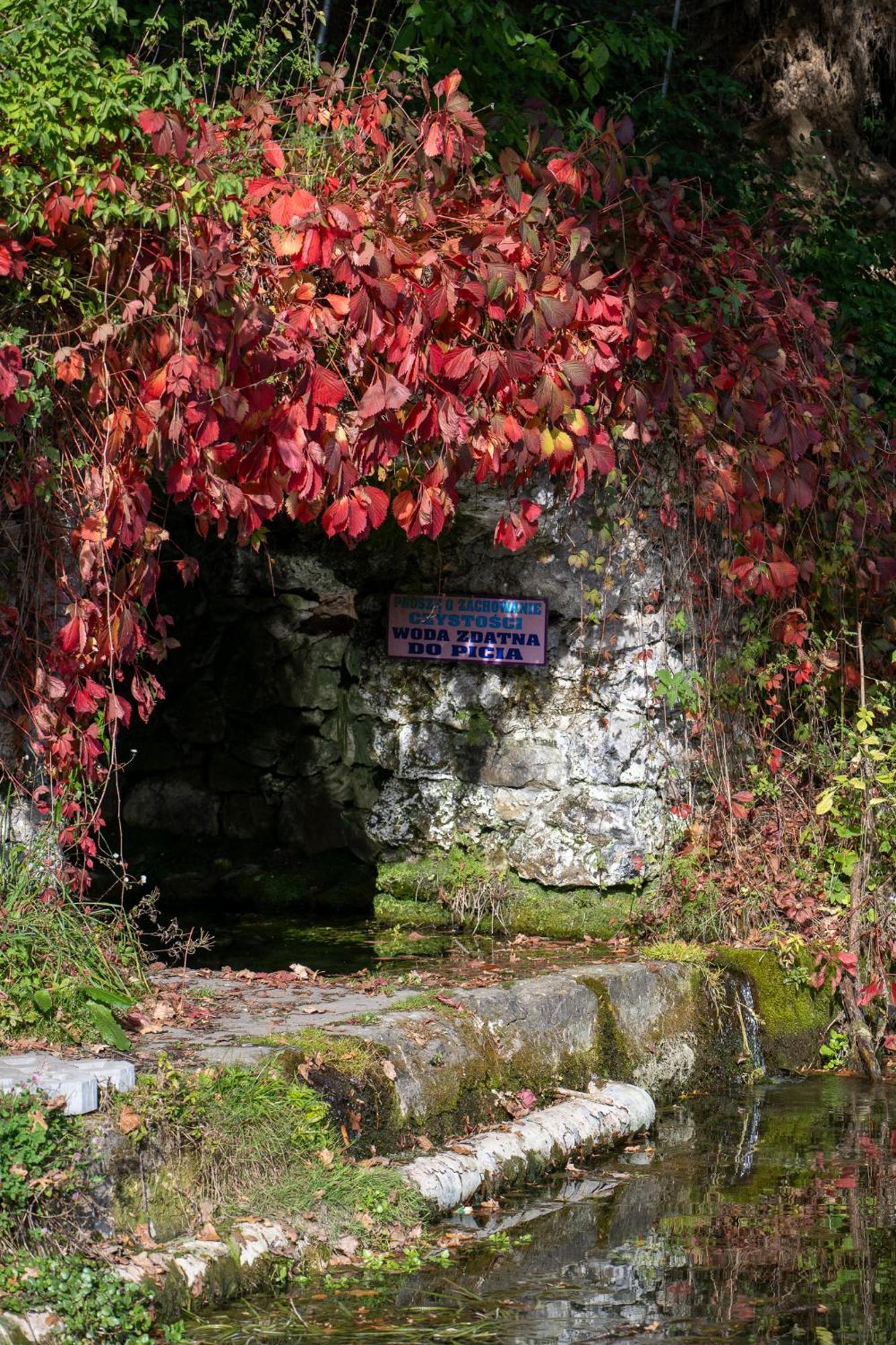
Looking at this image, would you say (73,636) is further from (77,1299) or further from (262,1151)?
(77,1299)

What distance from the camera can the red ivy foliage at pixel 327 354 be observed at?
16.4 ft

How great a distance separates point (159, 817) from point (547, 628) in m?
3.39

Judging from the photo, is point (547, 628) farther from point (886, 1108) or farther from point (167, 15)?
point (167, 15)

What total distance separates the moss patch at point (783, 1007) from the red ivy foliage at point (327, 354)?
6.84 feet

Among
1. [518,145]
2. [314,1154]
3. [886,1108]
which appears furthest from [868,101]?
[314,1154]

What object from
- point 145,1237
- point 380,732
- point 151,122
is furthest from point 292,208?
point 380,732

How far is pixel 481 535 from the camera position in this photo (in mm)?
7898

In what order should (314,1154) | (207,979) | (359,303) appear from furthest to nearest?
(207,979) → (359,303) → (314,1154)

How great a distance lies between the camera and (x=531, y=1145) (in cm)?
509

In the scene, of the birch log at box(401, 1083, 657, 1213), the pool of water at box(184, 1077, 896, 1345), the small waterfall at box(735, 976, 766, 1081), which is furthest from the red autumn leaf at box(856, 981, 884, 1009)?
the birch log at box(401, 1083, 657, 1213)

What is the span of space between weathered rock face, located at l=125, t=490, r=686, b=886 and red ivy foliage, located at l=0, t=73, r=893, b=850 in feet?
3.38

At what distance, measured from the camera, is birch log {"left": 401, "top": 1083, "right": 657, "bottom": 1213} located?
183 inches

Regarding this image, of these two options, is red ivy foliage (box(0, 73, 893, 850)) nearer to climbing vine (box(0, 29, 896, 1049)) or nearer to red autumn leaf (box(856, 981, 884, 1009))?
climbing vine (box(0, 29, 896, 1049))

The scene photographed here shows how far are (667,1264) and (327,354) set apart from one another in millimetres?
3237
